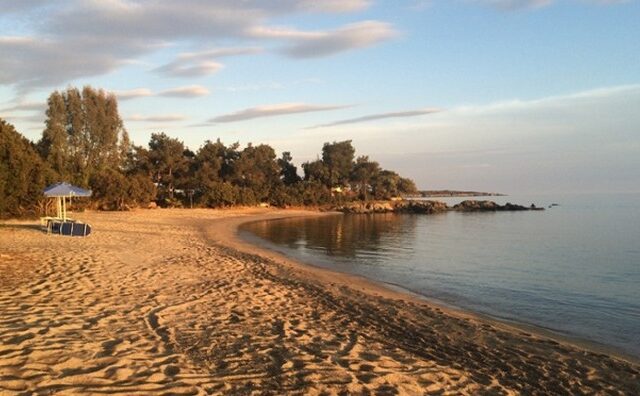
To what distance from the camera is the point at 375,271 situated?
66.7ft

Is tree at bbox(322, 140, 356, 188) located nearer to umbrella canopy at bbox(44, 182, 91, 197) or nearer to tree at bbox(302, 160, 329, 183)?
tree at bbox(302, 160, 329, 183)

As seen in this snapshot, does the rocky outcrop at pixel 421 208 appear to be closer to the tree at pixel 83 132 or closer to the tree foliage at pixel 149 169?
the tree foliage at pixel 149 169

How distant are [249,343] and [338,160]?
311ft

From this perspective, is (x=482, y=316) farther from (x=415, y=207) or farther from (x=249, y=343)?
(x=415, y=207)

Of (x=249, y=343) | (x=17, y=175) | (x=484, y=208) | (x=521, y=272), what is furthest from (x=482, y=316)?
(x=484, y=208)

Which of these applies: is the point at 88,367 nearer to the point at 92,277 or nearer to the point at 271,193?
the point at 92,277

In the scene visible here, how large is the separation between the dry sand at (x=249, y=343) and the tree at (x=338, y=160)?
86.3m

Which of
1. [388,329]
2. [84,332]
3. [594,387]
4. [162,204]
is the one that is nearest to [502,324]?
[388,329]

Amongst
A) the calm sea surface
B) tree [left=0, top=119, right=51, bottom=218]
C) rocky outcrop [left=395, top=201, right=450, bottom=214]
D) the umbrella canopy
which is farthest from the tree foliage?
the calm sea surface

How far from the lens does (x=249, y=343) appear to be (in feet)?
25.6

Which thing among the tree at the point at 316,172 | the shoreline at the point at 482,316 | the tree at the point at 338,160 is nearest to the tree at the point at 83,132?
the shoreline at the point at 482,316

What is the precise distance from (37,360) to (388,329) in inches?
249

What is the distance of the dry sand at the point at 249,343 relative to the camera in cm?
602

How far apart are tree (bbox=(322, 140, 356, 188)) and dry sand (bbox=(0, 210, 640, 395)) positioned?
8631 cm
